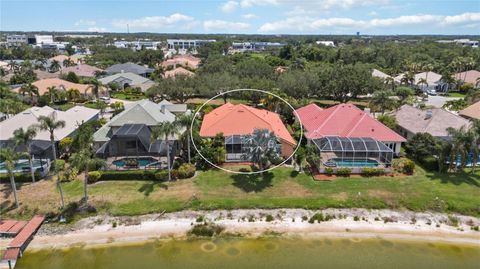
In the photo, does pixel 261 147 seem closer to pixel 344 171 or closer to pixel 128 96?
pixel 344 171

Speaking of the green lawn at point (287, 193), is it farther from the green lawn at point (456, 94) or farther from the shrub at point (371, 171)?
the green lawn at point (456, 94)

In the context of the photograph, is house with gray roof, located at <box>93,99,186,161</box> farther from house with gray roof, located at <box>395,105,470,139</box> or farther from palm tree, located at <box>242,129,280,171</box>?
house with gray roof, located at <box>395,105,470,139</box>

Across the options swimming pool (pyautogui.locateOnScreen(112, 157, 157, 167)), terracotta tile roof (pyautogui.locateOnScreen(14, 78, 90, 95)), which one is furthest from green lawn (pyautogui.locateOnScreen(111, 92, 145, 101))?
swimming pool (pyautogui.locateOnScreen(112, 157, 157, 167))

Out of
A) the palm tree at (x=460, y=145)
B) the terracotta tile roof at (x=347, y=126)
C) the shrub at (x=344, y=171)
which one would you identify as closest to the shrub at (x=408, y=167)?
the palm tree at (x=460, y=145)

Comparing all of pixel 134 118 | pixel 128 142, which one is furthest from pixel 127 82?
pixel 128 142

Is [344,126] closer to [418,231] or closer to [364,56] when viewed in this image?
[418,231]

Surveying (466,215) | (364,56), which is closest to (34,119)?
(466,215)
